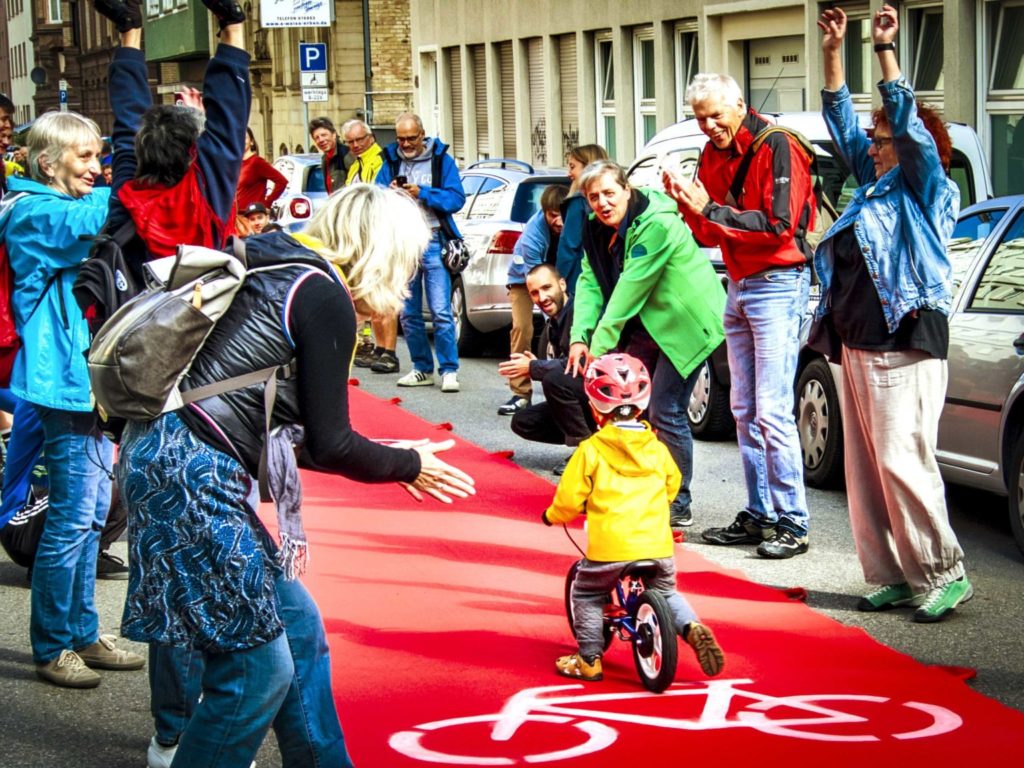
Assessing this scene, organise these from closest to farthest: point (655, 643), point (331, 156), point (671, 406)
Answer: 1. point (655, 643)
2. point (671, 406)
3. point (331, 156)

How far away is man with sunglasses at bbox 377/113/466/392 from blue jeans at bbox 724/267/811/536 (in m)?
5.88

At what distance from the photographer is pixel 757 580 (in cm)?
756

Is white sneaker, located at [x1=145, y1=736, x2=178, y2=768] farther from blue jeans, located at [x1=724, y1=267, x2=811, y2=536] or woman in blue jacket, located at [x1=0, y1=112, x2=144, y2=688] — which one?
blue jeans, located at [x1=724, y1=267, x2=811, y2=536]

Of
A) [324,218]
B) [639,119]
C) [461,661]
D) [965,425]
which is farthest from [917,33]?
[324,218]

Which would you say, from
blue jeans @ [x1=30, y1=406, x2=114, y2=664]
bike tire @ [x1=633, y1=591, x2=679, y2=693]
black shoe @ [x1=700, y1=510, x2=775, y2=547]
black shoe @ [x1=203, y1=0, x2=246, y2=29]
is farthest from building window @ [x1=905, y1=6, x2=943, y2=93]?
black shoe @ [x1=203, y1=0, x2=246, y2=29]

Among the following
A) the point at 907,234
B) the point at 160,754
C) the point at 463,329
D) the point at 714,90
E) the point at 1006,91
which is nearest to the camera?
the point at 160,754

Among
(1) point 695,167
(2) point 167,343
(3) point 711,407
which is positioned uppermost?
(1) point 695,167

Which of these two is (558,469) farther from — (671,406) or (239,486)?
(239,486)

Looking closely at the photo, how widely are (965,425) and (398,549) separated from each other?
8.71 feet

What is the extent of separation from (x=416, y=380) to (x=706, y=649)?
8518mm

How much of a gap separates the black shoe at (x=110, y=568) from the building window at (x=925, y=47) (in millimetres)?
13851

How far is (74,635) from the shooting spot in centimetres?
631

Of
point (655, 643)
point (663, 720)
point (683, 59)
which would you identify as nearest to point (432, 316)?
point (655, 643)

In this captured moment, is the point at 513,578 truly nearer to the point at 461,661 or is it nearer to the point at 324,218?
the point at 461,661
